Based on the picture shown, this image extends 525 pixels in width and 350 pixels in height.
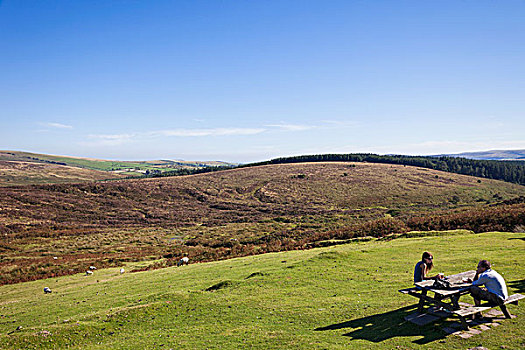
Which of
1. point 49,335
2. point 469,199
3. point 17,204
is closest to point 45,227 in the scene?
point 17,204

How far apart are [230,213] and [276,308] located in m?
72.1

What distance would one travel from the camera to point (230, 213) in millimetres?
85312

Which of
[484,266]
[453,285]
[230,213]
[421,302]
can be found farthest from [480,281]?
[230,213]

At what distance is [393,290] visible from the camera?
1440 cm

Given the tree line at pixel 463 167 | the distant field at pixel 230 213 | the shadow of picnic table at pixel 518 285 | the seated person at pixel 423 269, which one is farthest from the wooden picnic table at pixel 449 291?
the tree line at pixel 463 167

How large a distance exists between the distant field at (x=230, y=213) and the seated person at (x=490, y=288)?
23.0m

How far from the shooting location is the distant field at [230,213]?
3709cm

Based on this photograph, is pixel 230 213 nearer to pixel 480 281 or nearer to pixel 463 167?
pixel 480 281

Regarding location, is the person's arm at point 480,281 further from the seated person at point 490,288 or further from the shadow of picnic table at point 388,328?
the shadow of picnic table at point 388,328

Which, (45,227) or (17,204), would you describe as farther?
(17,204)

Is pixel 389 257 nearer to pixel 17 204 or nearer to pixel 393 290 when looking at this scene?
pixel 393 290

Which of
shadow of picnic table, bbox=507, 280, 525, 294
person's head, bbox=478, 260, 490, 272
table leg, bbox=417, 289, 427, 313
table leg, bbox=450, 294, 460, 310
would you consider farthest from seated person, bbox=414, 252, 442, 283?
shadow of picnic table, bbox=507, 280, 525, 294

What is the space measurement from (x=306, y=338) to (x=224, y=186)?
111021 mm

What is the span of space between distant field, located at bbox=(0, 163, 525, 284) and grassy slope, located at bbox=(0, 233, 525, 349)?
11.4 metres
